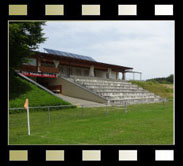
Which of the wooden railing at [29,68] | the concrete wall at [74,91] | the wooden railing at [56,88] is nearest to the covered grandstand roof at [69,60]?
the wooden railing at [29,68]

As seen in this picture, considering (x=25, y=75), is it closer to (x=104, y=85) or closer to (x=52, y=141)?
(x=104, y=85)

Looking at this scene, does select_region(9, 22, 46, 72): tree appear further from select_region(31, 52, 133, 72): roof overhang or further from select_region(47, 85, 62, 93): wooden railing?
select_region(47, 85, 62, 93): wooden railing

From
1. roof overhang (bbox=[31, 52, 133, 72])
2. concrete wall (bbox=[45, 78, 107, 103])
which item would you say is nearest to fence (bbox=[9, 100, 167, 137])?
concrete wall (bbox=[45, 78, 107, 103])

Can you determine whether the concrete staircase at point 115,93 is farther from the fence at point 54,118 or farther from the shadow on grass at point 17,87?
the shadow on grass at point 17,87

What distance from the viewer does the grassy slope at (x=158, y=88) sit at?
98.3ft

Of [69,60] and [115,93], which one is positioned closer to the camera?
[115,93]

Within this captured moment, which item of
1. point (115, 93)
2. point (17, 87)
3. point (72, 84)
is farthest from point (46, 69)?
point (115, 93)

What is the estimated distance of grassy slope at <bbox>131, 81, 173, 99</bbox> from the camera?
29969mm

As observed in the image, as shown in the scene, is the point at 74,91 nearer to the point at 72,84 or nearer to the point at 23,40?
the point at 72,84

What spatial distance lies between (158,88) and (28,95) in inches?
779

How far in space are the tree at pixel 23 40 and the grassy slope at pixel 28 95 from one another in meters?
1.41

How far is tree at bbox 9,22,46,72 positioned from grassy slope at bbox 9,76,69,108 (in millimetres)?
1412

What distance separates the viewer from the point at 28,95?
17641 millimetres

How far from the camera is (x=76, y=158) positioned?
10.4ft
